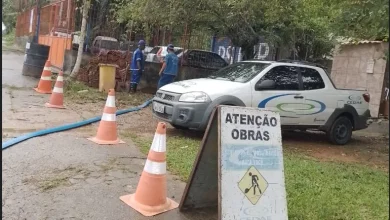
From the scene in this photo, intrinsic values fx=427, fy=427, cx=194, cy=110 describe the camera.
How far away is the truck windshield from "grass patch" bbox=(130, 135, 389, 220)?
156 centimetres

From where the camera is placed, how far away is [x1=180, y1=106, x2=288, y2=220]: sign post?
12.0 ft

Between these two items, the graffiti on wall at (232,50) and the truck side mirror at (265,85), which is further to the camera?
the graffiti on wall at (232,50)

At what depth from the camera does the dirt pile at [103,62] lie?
13289 mm

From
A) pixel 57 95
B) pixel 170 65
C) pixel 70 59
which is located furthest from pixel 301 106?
pixel 70 59

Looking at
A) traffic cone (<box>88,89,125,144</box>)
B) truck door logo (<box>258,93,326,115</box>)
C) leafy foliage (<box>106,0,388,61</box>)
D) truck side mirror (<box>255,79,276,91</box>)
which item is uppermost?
leafy foliage (<box>106,0,388,61</box>)

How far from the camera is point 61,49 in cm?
1634

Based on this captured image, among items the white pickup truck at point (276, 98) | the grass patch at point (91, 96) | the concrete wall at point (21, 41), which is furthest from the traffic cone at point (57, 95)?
the concrete wall at point (21, 41)

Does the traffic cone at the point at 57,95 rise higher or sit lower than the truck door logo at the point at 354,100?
lower

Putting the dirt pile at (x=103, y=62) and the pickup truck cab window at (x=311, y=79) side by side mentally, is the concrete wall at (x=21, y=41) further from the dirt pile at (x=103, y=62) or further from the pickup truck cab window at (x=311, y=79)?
the pickup truck cab window at (x=311, y=79)

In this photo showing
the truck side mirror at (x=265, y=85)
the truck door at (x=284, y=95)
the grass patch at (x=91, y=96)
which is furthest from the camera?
the grass patch at (x=91, y=96)

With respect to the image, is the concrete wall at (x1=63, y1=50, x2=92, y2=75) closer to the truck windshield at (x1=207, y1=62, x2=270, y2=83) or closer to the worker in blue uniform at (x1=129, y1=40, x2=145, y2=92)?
the worker in blue uniform at (x1=129, y1=40, x2=145, y2=92)

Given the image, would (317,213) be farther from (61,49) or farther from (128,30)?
(61,49)

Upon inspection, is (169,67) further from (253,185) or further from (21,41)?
(21,41)

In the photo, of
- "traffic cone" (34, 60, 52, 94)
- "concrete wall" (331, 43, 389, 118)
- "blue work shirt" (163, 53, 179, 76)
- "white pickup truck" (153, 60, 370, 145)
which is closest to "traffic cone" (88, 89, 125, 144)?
"white pickup truck" (153, 60, 370, 145)
